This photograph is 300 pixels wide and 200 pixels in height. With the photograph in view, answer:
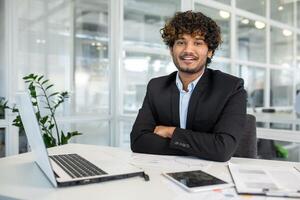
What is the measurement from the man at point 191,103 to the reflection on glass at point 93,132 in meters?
2.24

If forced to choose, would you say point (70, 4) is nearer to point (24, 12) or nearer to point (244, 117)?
point (24, 12)

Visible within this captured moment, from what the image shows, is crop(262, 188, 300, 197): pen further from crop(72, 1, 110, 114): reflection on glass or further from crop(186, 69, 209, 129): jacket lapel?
crop(72, 1, 110, 114): reflection on glass

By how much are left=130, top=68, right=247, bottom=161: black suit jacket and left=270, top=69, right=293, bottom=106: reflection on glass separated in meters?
4.68

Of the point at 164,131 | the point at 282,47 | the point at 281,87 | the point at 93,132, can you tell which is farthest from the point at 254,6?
the point at 164,131

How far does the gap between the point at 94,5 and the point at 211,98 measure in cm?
285

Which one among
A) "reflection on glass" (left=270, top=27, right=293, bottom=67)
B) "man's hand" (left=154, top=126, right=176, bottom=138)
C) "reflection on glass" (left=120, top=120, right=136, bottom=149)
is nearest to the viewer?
"man's hand" (left=154, top=126, right=176, bottom=138)

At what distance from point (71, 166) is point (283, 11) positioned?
609 centimetres

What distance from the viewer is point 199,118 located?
167 centimetres

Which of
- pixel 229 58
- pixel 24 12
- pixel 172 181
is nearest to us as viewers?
pixel 172 181

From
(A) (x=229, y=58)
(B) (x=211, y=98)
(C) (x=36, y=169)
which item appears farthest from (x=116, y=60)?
(C) (x=36, y=169)

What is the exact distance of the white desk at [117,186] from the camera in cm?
92

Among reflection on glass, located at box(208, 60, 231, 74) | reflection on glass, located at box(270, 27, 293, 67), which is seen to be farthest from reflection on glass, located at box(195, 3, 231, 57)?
reflection on glass, located at box(270, 27, 293, 67)

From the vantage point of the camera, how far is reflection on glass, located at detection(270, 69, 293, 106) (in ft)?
20.0

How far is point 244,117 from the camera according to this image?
1635 mm
